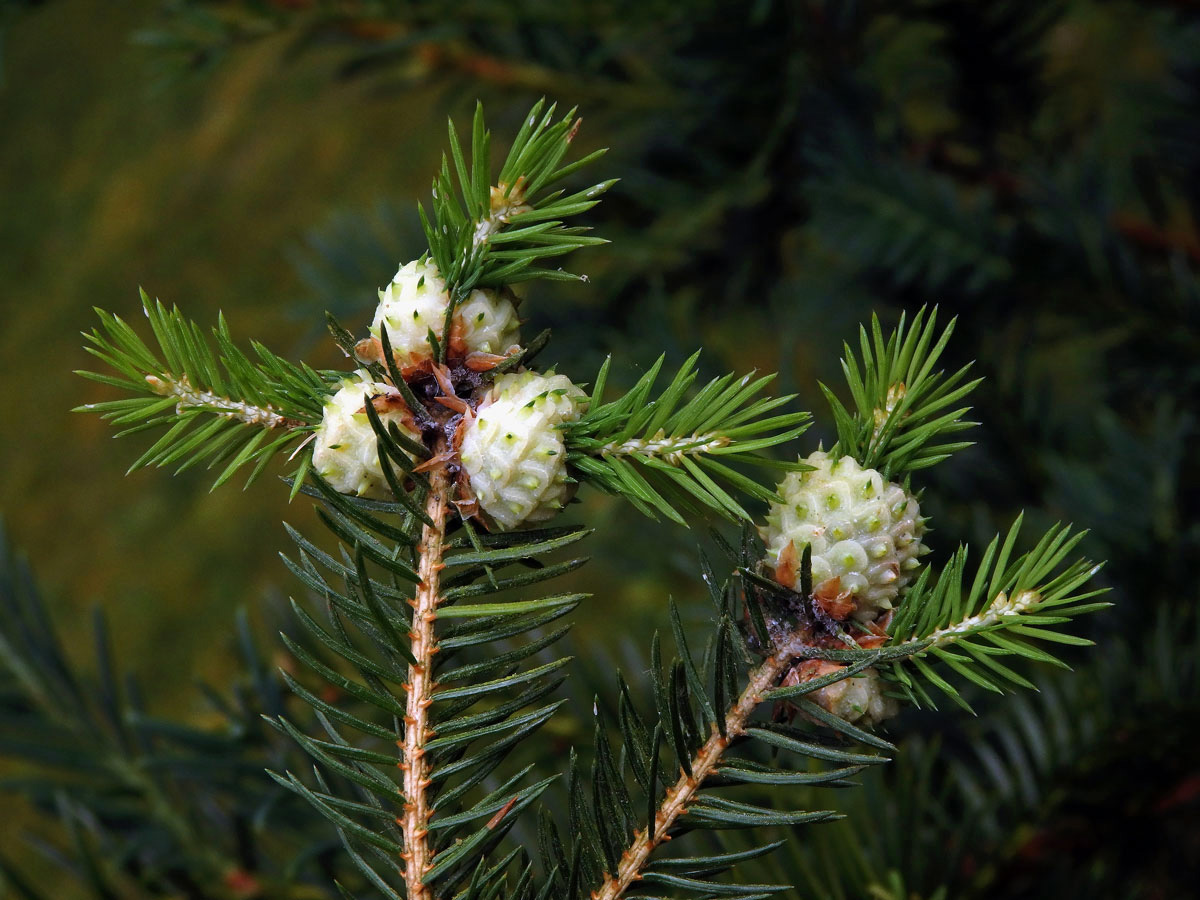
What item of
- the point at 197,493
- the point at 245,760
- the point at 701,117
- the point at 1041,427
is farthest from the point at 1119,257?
the point at 197,493

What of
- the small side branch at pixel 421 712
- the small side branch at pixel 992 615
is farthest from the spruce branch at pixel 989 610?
the small side branch at pixel 421 712

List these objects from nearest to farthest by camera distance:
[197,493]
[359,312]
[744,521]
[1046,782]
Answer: [744,521]
[1046,782]
[359,312]
[197,493]

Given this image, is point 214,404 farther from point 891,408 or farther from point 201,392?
point 891,408

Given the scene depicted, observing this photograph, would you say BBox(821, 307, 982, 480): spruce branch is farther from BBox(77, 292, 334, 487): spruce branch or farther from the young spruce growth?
BBox(77, 292, 334, 487): spruce branch

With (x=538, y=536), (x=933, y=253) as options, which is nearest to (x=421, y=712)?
(x=538, y=536)

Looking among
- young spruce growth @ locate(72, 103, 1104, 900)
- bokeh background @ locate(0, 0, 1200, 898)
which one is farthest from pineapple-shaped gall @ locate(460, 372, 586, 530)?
bokeh background @ locate(0, 0, 1200, 898)

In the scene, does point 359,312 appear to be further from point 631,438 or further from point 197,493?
point 197,493
